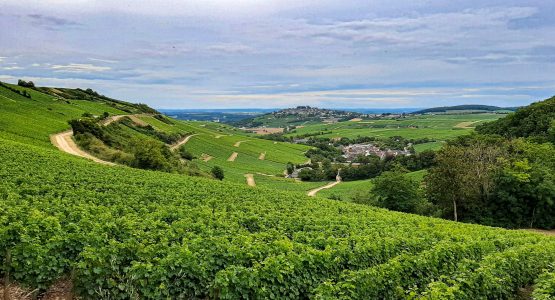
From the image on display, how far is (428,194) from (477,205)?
5527 millimetres

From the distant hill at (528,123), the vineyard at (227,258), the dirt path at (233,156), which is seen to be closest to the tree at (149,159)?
the vineyard at (227,258)

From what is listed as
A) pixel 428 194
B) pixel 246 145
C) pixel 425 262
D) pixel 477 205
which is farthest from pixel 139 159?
pixel 246 145

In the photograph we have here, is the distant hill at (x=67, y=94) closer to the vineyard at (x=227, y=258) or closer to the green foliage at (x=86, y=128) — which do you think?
the green foliage at (x=86, y=128)

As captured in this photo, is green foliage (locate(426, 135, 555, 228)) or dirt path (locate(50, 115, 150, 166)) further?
dirt path (locate(50, 115, 150, 166))

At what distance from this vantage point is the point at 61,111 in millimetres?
89875

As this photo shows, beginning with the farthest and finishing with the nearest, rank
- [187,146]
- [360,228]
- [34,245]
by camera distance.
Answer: [187,146], [360,228], [34,245]

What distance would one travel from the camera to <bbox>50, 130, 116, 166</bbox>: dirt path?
55.4 meters

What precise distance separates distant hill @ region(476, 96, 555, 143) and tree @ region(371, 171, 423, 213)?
4371 centimetres

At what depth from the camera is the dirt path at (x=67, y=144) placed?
5540 centimetres

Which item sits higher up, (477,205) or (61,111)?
(61,111)

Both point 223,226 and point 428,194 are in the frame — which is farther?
point 428,194

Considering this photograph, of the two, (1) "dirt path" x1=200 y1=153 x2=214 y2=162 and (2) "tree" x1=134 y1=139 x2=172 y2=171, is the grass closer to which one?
(2) "tree" x1=134 y1=139 x2=172 y2=171

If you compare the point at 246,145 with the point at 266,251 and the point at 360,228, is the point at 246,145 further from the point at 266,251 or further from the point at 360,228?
the point at 266,251

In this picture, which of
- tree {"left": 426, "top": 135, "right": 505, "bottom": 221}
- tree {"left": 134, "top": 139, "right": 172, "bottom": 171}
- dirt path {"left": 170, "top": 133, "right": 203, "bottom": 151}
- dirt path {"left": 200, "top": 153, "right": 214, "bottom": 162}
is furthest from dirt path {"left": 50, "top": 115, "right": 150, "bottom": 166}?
tree {"left": 426, "top": 135, "right": 505, "bottom": 221}
